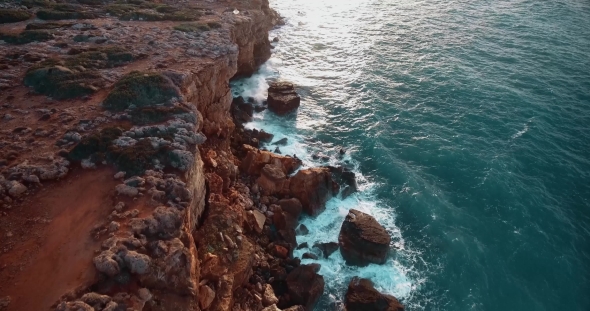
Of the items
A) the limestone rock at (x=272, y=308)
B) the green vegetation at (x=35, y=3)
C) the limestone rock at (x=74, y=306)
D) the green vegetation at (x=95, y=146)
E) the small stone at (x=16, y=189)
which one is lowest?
the limestone rock at (x=272, y=308)

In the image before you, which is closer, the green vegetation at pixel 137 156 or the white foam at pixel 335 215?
the green vegetation at pixel 137 156

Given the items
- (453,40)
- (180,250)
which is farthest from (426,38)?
(180,250)

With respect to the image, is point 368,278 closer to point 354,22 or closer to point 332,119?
point 332,119

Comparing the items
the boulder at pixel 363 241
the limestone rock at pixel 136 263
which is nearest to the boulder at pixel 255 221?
the boulder at pixel 363 241

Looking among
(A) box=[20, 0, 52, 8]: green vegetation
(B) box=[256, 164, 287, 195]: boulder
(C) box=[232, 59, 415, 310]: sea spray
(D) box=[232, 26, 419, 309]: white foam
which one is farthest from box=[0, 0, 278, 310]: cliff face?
(D) box=[232, 26, 419, 309]: white foam

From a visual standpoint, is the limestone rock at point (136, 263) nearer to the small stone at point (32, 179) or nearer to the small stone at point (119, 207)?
the small stone at point (119, 207)

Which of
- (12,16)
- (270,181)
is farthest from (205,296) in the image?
(12,16)
